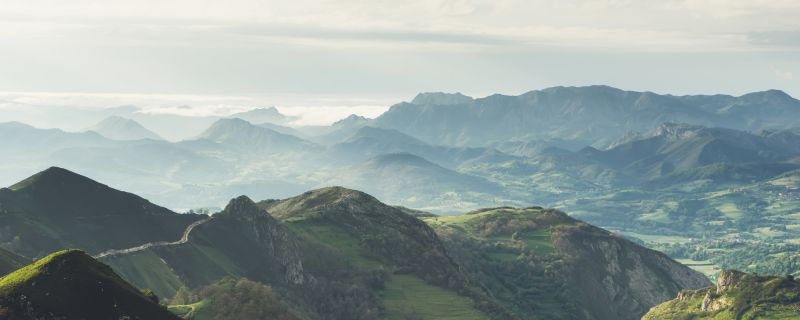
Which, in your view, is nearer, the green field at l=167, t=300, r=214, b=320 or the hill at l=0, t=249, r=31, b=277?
the hill at l=0, t=249, r=31, b=277

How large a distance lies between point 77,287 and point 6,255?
250 feet

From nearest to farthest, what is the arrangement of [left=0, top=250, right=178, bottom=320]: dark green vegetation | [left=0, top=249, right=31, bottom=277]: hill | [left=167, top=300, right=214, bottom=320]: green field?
[left=0, top=250, right=178, bottom=320]: dark green vegetation < [left=0, top=249, right=31, bottom=277]: hill < [left=167, top=300, right=214, bottom=320]: green field

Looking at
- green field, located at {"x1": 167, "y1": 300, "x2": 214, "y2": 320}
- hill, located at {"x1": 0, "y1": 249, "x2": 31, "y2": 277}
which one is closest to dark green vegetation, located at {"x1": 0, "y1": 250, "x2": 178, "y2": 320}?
hill, located at {"x1": 0, "y1": 249, "x2": 31, "y2": 277}

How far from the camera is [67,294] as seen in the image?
11444cm

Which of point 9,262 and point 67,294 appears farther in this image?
point 9,262

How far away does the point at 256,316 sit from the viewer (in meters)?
200

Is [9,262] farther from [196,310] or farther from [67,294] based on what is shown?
[67,294]

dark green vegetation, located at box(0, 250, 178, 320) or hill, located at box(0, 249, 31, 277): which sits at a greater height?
dark green vegetation, located at box(0, 250, 178, 320)

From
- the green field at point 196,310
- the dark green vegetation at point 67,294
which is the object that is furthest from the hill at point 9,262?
the dark green vegetation at point 67,294

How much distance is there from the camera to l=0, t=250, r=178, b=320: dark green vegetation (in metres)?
112

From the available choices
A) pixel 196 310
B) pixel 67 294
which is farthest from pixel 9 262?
pixel 67 294

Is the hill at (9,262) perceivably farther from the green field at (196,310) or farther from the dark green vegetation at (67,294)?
the dark green vegetation at (67,294)

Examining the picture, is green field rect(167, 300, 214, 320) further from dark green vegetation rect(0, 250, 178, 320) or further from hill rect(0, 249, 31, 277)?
dark green vegetation rect(0, 250, 178, 320)

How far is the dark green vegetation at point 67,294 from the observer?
111938 millimetres
